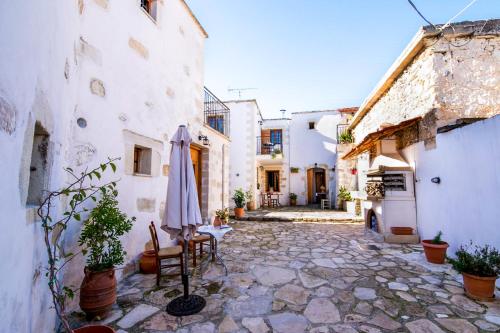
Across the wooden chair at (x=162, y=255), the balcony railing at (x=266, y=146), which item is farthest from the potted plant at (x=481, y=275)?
the balcony railing at (x=266, y=146)

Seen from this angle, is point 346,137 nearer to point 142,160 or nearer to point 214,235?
point 214,235

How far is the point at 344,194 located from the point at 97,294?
10.8 metres

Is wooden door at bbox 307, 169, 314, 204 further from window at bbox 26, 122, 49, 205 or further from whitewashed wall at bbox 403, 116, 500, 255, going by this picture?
window at bbox 26, 122, 49, 205

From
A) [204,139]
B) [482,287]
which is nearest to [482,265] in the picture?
[482,287]

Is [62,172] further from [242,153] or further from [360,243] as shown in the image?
[242,153]

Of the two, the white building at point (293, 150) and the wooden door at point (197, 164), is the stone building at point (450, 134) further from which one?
the white building at point (293, 150)

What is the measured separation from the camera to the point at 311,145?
15273 mm

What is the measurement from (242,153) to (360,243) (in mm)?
8887

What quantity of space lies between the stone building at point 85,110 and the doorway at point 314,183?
1002cm

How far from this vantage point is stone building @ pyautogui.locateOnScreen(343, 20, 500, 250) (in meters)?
3.47

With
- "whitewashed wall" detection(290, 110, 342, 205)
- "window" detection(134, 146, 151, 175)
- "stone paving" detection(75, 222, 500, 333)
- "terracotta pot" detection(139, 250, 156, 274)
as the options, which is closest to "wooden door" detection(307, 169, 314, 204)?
"whitewashed wall" detection(290, 110, 342, 205)

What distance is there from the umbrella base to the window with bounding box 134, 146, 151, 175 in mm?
2368

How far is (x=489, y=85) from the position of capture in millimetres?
4590

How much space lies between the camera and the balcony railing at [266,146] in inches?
595
